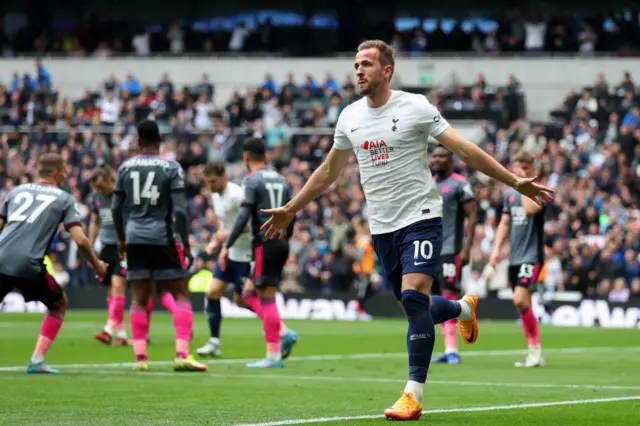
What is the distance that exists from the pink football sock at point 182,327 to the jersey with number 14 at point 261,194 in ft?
4.91

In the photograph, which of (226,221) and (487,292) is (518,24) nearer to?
(487,292)

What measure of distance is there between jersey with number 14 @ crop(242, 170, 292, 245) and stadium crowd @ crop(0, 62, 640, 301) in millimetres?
13207

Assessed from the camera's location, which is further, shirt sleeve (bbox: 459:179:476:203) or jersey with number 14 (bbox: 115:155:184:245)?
shirt sleeve (bbox: 459:179:476:203)

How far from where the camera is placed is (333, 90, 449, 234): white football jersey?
30.2 feet

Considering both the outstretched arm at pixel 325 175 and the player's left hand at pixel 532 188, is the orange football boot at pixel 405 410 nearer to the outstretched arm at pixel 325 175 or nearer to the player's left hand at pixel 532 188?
the player's left hand at pixel 532 188

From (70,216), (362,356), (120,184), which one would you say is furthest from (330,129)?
(70,216)

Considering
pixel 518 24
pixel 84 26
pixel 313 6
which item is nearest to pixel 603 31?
pixel 518 24

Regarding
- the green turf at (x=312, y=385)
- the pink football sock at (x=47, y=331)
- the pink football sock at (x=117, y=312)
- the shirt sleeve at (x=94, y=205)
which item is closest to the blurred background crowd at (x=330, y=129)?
the green turf at (x=312, y=385)

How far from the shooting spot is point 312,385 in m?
11.8

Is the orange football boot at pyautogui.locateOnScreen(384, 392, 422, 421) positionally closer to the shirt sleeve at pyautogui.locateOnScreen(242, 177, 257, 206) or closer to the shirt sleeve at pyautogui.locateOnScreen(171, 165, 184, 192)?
the shirt sleeve at pyautogui.locateOnScreen(171, 165, 184, 192)

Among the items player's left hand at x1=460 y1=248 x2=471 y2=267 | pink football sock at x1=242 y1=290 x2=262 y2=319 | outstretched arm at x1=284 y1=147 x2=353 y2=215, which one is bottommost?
pink football sock at x1=242 y1=290 x2=262 y2=319

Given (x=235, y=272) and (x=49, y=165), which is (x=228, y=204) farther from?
(x=49, y=165)

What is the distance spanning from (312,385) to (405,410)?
331 cm

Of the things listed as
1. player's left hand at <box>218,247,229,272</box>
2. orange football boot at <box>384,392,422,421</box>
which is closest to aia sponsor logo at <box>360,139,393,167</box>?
orange football boot at <box>384,392,422,421</box>
